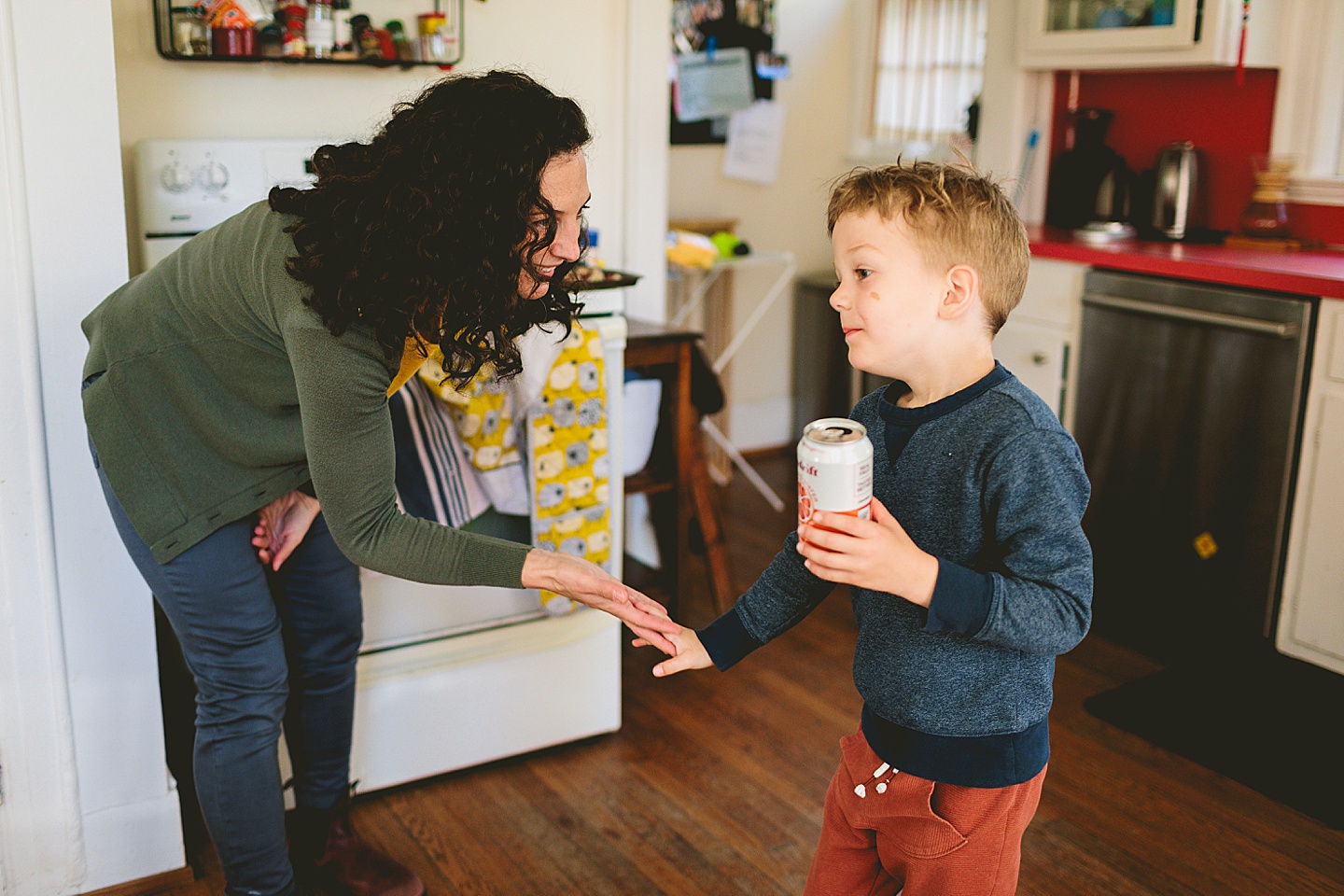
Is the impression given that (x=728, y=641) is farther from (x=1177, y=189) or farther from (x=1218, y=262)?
(x=1177, y=189)

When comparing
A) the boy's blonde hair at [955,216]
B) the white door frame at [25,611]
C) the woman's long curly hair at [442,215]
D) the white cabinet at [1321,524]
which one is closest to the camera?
the boy's blonde hair at [955,216]

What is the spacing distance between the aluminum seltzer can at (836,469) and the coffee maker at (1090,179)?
273cm

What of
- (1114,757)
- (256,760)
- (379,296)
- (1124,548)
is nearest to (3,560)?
(256,760)

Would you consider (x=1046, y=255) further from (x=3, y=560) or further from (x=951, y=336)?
(x=3, y=560)

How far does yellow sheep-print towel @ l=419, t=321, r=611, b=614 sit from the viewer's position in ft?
6.95

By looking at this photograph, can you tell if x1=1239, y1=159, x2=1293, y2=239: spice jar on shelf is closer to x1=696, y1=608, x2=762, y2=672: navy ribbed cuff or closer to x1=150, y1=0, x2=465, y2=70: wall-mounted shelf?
x1=150, y1=0, x2=465, y2=70: wall-mounted shelf

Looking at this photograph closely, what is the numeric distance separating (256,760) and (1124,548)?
2176 mm

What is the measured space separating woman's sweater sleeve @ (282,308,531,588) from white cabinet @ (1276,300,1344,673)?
1.88m

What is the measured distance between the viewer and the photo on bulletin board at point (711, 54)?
395 centimetres

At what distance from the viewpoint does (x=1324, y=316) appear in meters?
2.53

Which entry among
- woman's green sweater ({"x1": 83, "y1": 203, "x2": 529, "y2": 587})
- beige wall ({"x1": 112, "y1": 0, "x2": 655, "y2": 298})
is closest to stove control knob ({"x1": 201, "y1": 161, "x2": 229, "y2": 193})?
beige wall ({"x1": 112, "y1": 0, "x2": 655, "y2": 298})

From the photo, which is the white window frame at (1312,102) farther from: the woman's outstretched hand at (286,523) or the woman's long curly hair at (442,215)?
the woman's outstretched hand at (286,523)

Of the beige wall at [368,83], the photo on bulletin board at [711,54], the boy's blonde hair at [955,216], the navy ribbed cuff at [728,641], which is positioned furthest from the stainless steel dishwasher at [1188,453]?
the navy ribbed cuff at [728,641]

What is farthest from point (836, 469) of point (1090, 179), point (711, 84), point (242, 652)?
point (711, 84)
